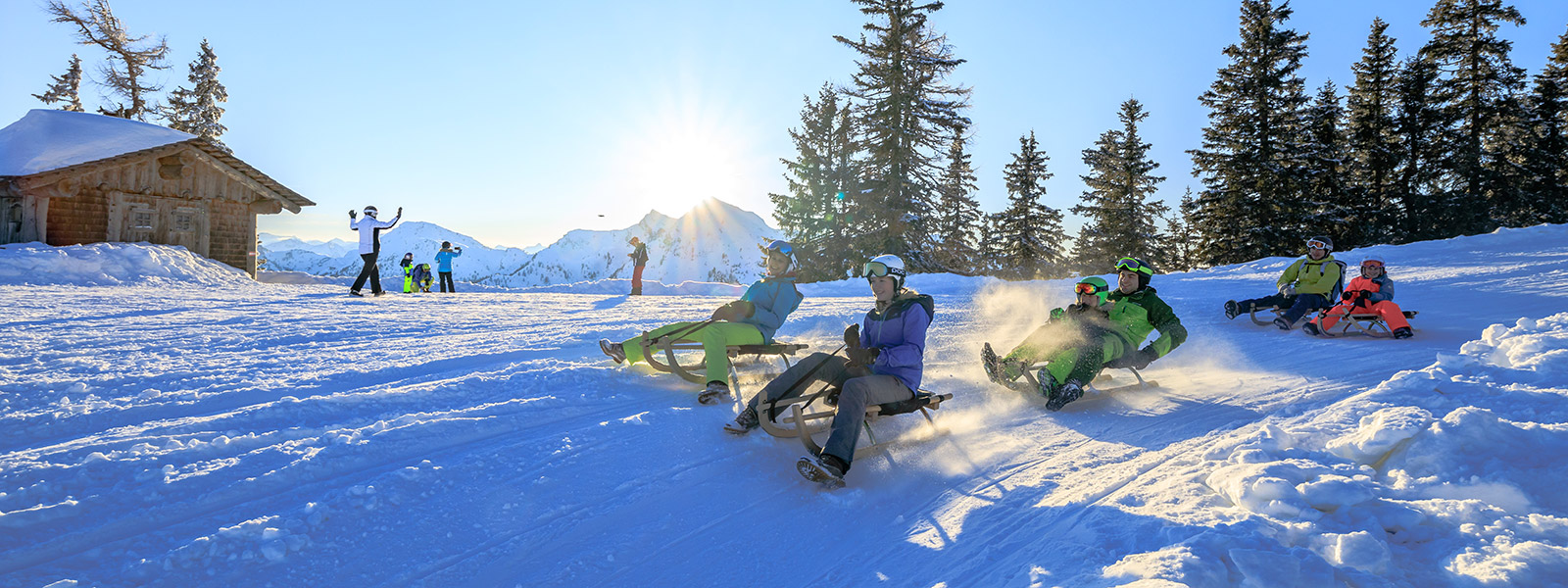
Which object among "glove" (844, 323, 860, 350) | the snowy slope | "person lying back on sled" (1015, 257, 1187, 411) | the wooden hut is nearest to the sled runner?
the snowy slope

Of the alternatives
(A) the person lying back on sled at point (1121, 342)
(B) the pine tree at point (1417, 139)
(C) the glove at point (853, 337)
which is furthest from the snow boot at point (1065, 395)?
(B) the pine tree at point (1417, 139)

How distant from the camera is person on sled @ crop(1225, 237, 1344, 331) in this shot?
9.82m

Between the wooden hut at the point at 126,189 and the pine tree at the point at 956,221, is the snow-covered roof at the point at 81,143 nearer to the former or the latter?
the wooden hut at the point at 126,189

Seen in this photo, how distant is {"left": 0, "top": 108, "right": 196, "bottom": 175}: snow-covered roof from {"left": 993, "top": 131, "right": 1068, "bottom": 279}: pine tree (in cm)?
3456

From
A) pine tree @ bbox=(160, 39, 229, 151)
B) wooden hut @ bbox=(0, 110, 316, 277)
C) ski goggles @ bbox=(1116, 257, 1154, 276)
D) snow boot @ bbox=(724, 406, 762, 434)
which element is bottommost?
snow boot @ bbox=(724, 406, 762, 434)

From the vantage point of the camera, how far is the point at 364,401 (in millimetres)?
4992

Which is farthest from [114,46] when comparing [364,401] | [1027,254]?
[1027,254]

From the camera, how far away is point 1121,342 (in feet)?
21.3

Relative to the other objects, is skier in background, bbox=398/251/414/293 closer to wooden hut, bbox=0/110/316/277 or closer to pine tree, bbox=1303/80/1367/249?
wooden hut, bbox=0/110/316/277

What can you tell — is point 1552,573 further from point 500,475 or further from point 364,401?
point 364,401

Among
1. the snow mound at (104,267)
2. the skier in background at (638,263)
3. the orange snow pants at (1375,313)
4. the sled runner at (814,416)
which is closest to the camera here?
the sled runner at (814,416)

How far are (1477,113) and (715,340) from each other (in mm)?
43047

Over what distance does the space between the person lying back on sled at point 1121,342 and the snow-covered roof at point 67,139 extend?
24.7m

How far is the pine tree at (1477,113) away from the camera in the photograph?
3123 cm
